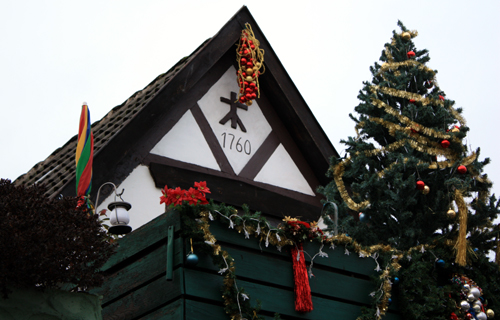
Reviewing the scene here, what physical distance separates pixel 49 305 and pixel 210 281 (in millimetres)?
991

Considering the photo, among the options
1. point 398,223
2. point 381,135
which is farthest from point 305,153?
point 398,223

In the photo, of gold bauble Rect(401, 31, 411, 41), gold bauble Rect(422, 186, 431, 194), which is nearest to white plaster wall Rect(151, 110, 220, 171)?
gold bauble Rect(401, 31, 411, 41)

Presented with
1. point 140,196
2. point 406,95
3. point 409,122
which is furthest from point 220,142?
point 409,122

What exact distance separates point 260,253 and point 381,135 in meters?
2.21

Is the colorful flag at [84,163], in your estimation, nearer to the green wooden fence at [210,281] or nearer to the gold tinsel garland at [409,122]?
the green wooden fence at [210,281]

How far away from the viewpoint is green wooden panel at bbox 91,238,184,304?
4230 mm

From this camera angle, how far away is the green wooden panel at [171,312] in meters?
3.98

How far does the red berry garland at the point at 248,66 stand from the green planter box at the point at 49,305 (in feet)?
14.2

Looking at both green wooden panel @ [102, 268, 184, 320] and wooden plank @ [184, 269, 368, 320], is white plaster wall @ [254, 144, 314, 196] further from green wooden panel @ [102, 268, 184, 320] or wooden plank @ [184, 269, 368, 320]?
green wooden panel @ [102, 268, 184, 320]

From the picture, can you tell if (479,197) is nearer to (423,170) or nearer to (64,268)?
(423,170)

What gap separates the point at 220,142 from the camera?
26.2 feet

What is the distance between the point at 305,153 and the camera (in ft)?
28.9

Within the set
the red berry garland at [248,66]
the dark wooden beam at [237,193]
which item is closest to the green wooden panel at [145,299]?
the dark wooden beam at [237,193]

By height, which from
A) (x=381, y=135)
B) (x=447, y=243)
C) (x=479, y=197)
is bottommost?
(x=447, y=243)
